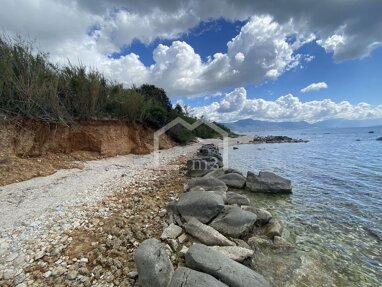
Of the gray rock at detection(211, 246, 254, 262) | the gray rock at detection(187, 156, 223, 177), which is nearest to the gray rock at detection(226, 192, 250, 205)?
the gray rock at detection(211, 246, 254, 262)

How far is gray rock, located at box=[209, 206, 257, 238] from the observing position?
205 inches

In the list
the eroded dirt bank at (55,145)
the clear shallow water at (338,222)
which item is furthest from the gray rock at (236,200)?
the eroded dirt bank at (55,145)

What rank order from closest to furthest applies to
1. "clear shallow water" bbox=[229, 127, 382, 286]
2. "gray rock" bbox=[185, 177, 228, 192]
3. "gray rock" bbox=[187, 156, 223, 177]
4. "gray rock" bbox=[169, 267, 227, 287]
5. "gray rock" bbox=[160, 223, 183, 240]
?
1. "gray rock" bbox=[169, 267, 227, 287]
2. "clear shallow water" bbox=[229, 127, 382, 286]
3. "gray rock" bbox=[160, 223, 183, 240]
4. "gray rock" bbox=[185, 177, 228, 192]
5. "gray rock" bbox=[187, 156, 223, 177]

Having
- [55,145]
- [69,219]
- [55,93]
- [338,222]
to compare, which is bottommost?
[338,222]

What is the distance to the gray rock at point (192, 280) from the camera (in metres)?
3.17

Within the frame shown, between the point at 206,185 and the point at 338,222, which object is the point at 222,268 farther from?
the point at 206,185

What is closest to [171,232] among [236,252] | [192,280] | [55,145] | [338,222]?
[236,252]

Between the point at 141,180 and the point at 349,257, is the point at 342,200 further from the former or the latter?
the point at 141,180

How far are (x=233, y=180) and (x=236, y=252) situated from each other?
212 inches

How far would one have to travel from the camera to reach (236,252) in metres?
4.32

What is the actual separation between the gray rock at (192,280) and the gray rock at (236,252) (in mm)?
975

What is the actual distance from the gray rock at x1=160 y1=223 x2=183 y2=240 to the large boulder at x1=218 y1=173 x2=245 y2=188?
4.74 metres

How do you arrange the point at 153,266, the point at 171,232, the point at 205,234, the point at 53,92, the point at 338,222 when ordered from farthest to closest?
1. the point at 53,92
2. the point at 338,222
3. the point at 171,232
4. the point at 205,234
5. the point at 153,266

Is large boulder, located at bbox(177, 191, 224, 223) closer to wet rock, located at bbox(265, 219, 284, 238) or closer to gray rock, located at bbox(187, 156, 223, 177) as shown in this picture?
wet rock, located at bbox(265, 219, 284, 238)
